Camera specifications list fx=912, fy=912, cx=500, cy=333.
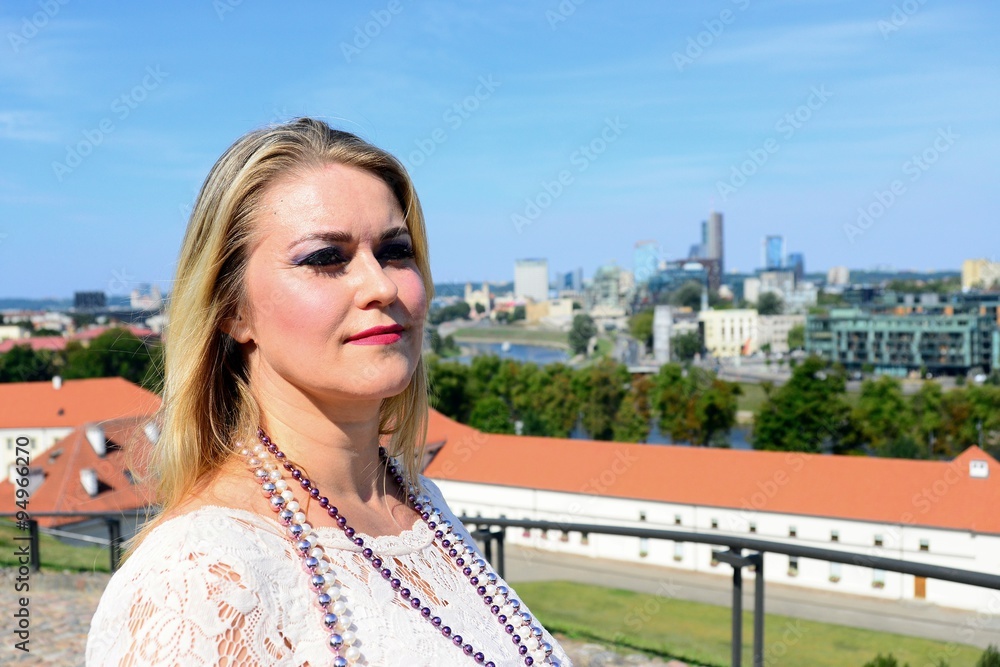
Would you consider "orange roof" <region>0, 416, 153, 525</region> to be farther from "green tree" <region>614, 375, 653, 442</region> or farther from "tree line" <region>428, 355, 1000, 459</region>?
"green tree" <region>614, 375, 653, 442</region>

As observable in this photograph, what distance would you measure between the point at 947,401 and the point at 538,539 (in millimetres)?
29549

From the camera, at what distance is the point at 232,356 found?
1.54 metres

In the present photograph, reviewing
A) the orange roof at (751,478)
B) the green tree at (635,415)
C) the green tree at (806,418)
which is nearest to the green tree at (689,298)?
the green tree at (635,415)

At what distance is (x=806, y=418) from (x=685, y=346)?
72294mm

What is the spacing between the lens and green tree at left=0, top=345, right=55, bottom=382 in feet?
203

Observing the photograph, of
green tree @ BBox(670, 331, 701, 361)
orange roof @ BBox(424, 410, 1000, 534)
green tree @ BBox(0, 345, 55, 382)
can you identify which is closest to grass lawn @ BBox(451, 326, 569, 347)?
green tree @ BBox(670, 331, 701, 361)

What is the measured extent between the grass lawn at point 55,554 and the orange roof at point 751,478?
70.6ft

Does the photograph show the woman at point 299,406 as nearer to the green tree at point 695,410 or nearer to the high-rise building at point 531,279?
the green tree at point 695,410

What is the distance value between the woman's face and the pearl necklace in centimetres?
15

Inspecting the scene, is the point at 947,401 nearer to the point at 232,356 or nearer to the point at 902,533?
the point at 902,533

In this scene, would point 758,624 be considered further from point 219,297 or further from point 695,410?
point 695,410

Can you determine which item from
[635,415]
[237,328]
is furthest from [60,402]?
[237,328]

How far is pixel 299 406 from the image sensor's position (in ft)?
4.92

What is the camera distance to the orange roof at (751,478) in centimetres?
2483
